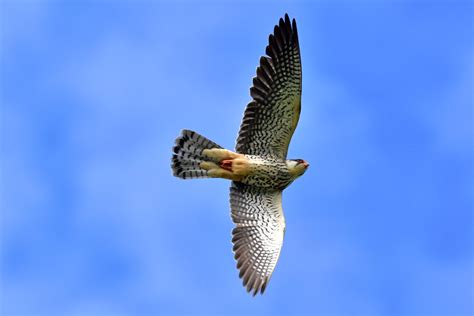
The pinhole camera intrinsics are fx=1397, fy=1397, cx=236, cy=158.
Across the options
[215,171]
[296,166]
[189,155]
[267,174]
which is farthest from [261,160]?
[189,155]

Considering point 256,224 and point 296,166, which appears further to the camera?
point 256,224

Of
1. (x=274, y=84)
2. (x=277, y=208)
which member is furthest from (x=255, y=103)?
(x=277, y=208)

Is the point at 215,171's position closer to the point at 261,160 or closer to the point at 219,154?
the point at 219,154

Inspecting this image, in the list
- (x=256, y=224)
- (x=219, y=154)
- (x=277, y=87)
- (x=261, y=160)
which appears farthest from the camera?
(x=256, y=224)

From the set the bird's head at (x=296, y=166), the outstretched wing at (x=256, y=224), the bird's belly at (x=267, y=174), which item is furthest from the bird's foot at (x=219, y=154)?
the bird's head at (x=296, y=166)

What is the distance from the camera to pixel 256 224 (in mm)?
24281

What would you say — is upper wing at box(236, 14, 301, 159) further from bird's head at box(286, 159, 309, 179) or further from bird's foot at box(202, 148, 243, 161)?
bird's head at box(286, 159, 309, 179)

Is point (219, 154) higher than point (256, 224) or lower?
higher

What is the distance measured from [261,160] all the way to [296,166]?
2.10ft

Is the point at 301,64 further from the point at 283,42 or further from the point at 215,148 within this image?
the point at 215,148

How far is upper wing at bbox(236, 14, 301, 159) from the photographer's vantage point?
23.3m

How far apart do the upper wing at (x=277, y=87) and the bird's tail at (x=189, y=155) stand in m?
0.75

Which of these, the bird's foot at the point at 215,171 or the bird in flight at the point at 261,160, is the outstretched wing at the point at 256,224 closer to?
the bird in flight at the point at 261,160

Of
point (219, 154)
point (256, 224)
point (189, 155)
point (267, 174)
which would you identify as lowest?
point (256, 224)
